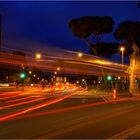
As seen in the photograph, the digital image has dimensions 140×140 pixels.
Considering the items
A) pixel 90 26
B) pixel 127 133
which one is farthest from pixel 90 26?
pixel 127 133

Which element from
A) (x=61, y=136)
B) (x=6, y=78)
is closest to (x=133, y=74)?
(x=61, y=136)

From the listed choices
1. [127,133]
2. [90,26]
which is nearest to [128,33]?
[90,26]

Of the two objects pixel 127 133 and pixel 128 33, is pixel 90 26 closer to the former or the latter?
pixel 128 33

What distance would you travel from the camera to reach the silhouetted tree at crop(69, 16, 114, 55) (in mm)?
79125

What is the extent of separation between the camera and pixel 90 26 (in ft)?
261

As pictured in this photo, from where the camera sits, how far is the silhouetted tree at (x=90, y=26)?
79.1 m

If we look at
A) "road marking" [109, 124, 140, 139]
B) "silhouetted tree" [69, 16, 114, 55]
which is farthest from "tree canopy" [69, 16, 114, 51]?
"road marking" [109, 124, 140, 139]

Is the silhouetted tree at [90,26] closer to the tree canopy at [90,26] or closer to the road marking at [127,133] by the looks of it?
the tree canopy at [90,26]

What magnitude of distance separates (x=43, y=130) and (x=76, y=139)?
2.53 meters

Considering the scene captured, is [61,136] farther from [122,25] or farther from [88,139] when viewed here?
[122,25]

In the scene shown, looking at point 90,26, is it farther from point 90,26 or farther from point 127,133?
point 127,133

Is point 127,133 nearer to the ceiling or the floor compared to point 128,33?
nearer to the floor

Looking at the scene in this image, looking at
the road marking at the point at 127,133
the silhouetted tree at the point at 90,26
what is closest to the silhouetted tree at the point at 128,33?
the silhouetted tree at the point at 90,26

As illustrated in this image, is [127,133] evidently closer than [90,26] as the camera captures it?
Yes
